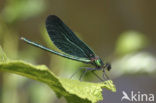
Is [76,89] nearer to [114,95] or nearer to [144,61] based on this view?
[144,61]

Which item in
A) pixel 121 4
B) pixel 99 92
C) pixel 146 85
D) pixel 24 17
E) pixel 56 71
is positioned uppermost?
pixel 99 92

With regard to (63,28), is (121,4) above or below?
below

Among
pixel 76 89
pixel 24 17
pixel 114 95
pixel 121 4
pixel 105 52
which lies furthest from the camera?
pixel 121 4

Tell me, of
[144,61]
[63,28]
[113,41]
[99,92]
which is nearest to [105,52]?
[113,41]

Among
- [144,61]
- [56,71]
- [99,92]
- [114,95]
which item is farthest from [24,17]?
[114,95]

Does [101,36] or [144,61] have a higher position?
[144,61]

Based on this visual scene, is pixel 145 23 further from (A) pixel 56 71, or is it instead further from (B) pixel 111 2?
(A) pixel 56 71

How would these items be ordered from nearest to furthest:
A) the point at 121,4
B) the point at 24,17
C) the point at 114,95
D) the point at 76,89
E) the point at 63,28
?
the point at 76,89 < the point at 63,28 < the point at 24,17 < the point at 114,95 < the point at 121,4

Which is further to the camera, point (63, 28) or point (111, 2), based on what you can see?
point (111, 2)

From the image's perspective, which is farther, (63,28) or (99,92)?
(63,28)
